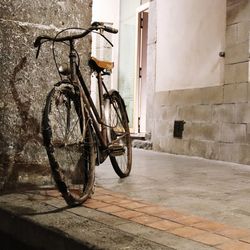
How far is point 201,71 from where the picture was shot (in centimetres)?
629

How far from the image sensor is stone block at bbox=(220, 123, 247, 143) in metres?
5.52

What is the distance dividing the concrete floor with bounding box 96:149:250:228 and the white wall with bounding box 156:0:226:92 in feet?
4.70

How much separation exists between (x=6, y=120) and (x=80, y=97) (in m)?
0.66

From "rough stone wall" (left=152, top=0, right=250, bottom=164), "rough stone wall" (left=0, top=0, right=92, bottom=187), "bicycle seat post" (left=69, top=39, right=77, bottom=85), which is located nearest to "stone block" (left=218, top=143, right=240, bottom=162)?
"rough stone wall" (left=152, top=0, right=250, bottom=164)

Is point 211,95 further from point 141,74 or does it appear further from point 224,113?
point 141,74

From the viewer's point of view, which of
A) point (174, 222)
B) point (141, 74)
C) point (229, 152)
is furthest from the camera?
point (141, 74)

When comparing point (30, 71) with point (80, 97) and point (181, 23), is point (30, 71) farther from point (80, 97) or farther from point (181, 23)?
point (181, 23)

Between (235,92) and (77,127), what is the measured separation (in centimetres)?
283

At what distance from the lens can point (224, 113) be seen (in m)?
5.84

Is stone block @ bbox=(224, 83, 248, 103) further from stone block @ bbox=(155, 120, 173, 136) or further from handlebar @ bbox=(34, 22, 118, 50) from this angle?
handlebar @ bbox=(34, 22, 118, 50)

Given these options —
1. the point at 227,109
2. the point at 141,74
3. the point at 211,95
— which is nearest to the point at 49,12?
the point at 227,109

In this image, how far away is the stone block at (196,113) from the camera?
6160 mm

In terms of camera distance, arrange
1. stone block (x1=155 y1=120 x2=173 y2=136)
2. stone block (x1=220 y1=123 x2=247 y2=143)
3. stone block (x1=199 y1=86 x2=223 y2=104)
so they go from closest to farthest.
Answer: stone block (x1=220 y1=123 x2=247 y2=143), stone block (x1=199 y1=86 x2=223 y2=104), stone block (x1=155 y1=120 x2=173 y2=136)

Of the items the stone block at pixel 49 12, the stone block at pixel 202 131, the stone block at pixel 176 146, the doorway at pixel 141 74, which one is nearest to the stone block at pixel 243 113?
the stone block at pixel 202 131
